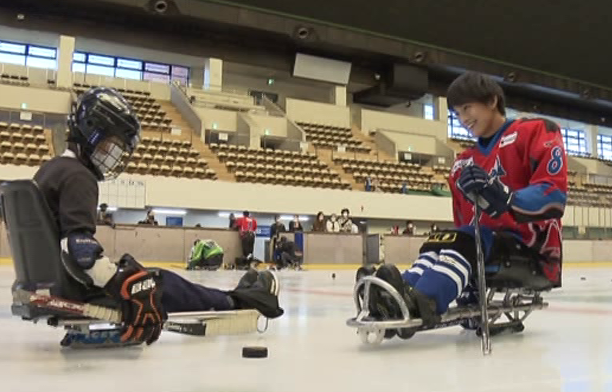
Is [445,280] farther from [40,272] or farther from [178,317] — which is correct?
[40,272]

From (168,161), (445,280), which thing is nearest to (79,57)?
(168,161)

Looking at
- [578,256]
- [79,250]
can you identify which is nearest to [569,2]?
[578,256]

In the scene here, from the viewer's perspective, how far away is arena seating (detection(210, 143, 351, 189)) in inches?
730

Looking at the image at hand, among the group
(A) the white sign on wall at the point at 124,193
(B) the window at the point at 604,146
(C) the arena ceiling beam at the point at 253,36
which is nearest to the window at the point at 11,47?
(C) the arena ceiling beam at the point at 253,36

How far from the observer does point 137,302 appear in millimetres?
1871

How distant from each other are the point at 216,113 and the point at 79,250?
20.2 meters

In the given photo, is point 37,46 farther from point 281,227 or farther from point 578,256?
point 578,256

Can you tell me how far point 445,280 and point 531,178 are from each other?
0.56 meters

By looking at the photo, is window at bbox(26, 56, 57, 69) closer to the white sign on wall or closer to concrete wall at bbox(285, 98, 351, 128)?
the white sign on wall

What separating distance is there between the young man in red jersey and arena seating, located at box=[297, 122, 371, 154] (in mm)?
20011

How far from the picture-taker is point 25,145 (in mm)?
16234

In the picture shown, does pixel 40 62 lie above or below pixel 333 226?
above

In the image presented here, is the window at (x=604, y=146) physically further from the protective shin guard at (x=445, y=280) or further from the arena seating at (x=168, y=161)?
the protective shin guard at (x=445, y=280)

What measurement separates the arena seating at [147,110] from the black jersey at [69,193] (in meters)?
18.3
